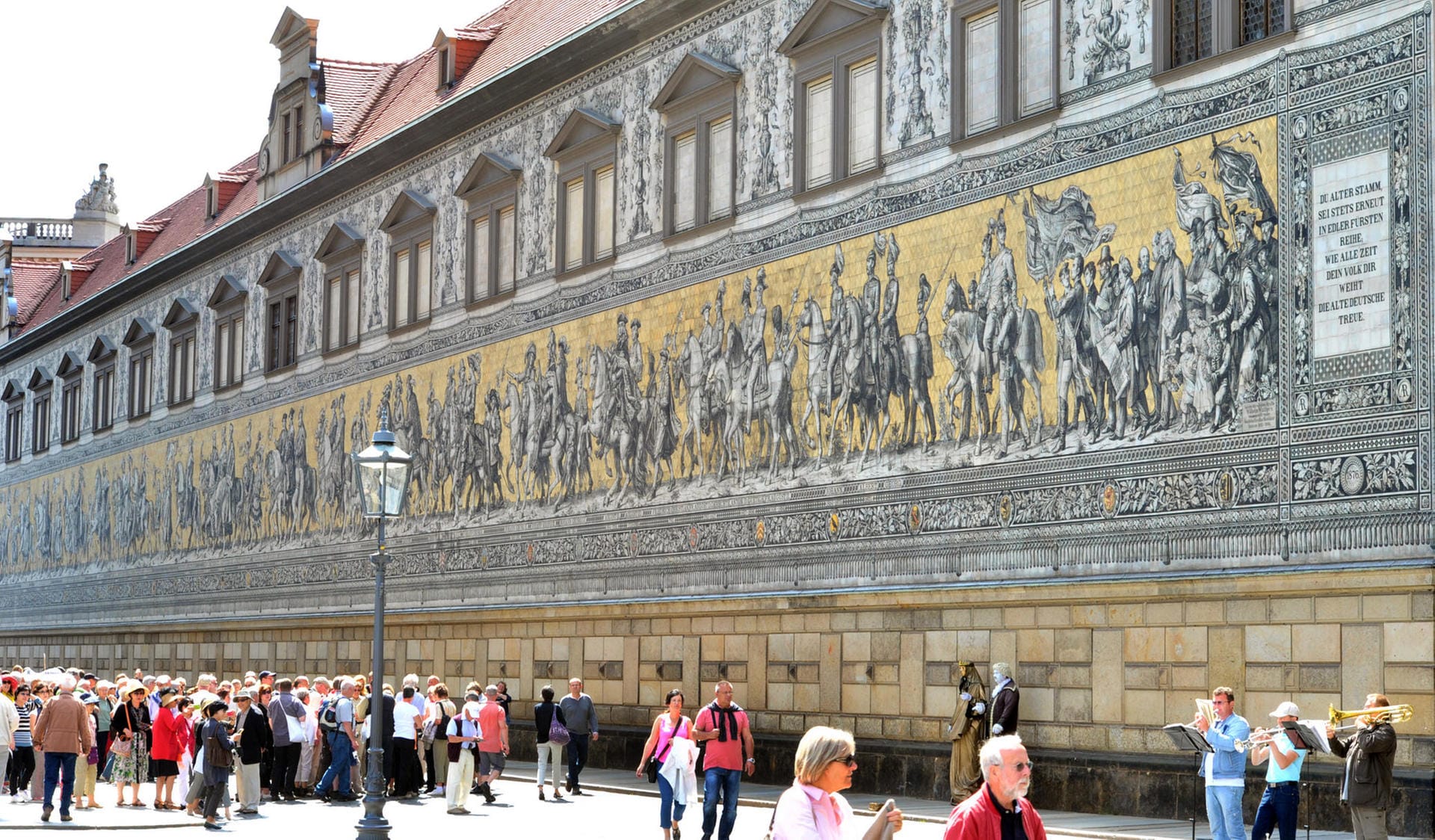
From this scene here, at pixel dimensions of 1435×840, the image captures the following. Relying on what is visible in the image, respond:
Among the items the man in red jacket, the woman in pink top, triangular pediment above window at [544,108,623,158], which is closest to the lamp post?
the woman in pink top

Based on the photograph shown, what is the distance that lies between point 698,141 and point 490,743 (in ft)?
26.4

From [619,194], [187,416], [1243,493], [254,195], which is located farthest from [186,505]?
[1243,493]

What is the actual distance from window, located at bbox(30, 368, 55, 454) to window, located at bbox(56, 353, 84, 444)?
1.03 metres

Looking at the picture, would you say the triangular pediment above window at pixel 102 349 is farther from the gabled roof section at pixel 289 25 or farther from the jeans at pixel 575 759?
the jeans at pixel 575 759

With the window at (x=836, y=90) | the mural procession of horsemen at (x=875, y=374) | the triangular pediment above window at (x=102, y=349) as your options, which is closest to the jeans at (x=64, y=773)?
the mural procession of horsemen at (x=875, y=374)

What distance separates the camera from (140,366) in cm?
4519

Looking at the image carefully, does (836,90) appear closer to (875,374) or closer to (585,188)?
(875,374)

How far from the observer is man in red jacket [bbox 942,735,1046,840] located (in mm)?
5996

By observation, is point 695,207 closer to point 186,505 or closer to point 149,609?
point 186,505

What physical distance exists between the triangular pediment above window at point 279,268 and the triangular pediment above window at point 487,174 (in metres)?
6.93

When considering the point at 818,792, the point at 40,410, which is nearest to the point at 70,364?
the point at 40,410

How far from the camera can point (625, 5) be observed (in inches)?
1027

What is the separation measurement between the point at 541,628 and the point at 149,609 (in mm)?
18322

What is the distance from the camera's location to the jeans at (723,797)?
15.3 m
